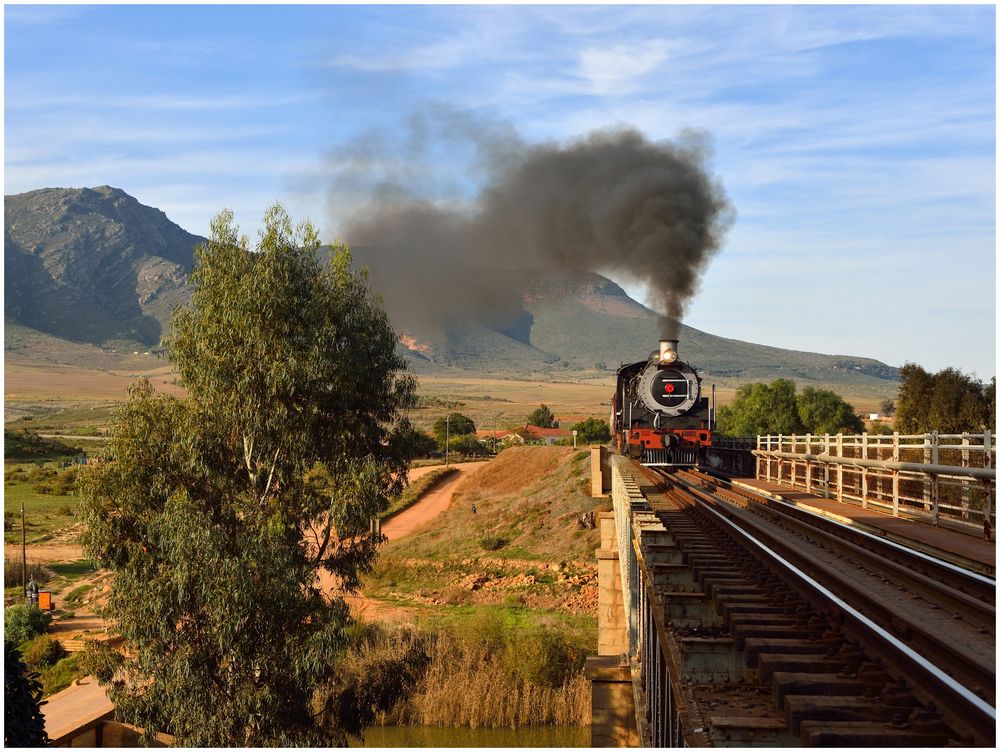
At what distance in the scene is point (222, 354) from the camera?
67.5 feet

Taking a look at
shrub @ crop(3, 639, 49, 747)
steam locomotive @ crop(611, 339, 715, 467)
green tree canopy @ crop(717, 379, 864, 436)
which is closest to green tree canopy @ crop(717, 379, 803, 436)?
green tree canopy @ crop(717, 379, 864, 436)

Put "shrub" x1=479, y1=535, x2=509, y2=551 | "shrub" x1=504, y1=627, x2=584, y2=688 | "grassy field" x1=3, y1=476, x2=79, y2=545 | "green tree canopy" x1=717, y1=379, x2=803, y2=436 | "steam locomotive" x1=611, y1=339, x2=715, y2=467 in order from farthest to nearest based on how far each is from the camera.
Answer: "green tree canopy" x1=717, y1=379, x2=803, y2=436, "grassy field" x1=3, y1=476, x2=79, y2=545, "shrub" x1=479, y1=535, x2=509, y2=551, "steam locomotive" x1=611, y1=339, x2=715, y2=467, "shrub" x1=504, y1=627, x2=584, y2=688

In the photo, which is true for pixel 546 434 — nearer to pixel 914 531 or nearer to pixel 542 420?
pixel 542 420

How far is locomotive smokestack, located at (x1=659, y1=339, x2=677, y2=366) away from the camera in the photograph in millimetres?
33594

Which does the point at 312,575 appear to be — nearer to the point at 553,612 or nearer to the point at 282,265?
the point at 282,265

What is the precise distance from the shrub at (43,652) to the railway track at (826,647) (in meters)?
27.8

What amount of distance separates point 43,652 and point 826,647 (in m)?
32.6

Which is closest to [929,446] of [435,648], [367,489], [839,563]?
[839,563]

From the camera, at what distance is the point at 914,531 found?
Result: 15.8m

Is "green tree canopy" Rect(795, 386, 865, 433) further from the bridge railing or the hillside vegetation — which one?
the bridge railing

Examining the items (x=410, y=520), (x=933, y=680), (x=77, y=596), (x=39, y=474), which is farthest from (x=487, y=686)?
(x=39, y=474)

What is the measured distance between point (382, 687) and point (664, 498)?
712 centimetres

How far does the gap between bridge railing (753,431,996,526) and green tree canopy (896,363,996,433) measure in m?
14.7

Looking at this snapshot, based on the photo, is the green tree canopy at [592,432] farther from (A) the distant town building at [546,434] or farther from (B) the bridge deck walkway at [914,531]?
(B) the bridge deck walkway at [914,531]
